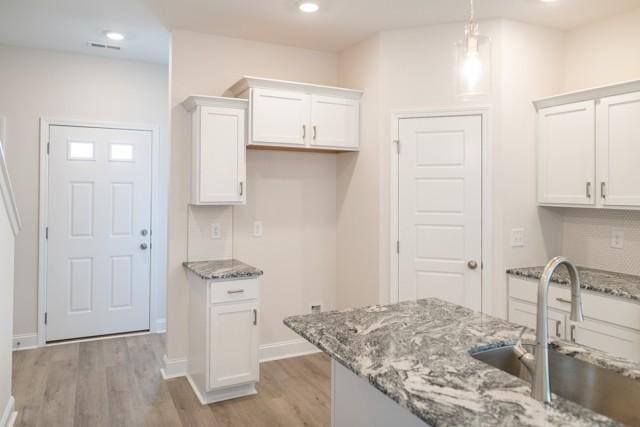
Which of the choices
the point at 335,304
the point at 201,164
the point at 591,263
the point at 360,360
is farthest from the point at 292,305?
the point at 360,360

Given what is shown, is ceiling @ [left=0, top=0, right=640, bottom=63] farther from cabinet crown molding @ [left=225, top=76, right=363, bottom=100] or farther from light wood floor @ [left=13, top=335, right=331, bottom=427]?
light wood floor @ [left=13, top=335, right=331, bottom=427]

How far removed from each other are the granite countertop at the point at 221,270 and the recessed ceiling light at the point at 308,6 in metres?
1.87

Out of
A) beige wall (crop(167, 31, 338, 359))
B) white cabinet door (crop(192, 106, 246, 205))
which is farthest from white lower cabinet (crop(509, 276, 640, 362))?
white cabinet door (crop(192, 106, 246, 205))

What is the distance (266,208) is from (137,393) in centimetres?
173

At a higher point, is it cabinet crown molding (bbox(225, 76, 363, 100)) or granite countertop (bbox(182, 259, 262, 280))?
cabinet crown molding (bbox(225, 76, 363, 100))

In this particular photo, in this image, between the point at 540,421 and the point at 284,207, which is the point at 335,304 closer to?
the point at 284,207

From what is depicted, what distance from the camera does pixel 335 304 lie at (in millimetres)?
4309

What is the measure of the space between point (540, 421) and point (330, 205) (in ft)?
10.8

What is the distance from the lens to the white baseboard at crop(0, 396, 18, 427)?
264cm

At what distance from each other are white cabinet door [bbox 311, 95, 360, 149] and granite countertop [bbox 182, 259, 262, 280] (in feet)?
3.80

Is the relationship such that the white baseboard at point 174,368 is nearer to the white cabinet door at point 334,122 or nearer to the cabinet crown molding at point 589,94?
the white cabinet door at point 334,122

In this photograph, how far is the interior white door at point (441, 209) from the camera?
3.48 meters

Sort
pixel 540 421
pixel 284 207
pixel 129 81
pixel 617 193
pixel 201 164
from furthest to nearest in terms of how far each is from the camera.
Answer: pixel 129 81 → pixel 284 207 → pixel 201 164 → pixel 617 193 → pixel 540 421

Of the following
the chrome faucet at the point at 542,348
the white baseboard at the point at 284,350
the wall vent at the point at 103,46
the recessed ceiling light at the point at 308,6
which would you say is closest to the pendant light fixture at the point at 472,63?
the chrome faucet at the point at 542,348
